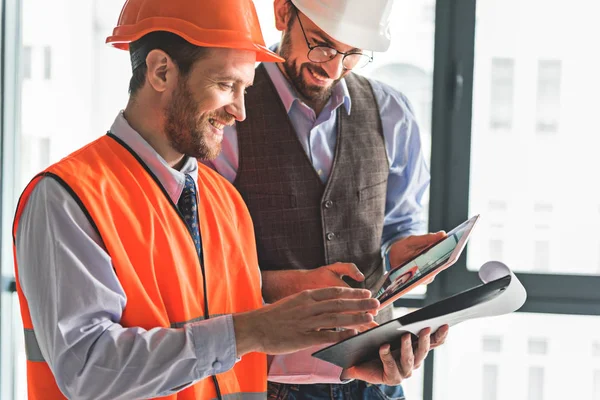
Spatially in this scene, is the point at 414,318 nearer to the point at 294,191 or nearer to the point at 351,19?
the point at 294,191

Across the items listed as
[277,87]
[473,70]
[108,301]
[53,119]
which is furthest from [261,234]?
[53,119]

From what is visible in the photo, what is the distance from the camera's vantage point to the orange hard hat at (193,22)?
1.32 metres

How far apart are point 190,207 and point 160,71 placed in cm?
29

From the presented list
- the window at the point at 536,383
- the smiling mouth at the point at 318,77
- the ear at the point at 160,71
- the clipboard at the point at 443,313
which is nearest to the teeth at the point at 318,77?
the smiling mouth at the point at 318,77

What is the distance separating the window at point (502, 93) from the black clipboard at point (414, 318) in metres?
1.43

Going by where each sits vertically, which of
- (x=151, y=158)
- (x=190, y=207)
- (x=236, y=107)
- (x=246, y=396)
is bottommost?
(x=246, y=396)

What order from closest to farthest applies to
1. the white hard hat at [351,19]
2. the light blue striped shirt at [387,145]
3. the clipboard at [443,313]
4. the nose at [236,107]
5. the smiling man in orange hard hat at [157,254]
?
the smiling man in orange hard hat at [157,254]
the clipboard at [443,313]
the nose at [236,107]
the white hard hat at [351,19]
the light blue striped shirt at [387,145]

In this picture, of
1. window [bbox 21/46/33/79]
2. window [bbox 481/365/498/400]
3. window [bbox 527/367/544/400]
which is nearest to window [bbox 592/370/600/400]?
window [bbox 527/367/544/400]

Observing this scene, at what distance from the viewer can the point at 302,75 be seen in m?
1.87

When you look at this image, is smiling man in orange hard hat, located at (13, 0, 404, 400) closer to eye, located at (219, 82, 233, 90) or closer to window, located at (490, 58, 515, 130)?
eye, located at (219, 82, 233, 90)

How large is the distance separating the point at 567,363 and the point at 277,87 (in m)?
1.68

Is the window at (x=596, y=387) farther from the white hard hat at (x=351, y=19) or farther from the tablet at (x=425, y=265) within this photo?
the white hard hat at (x=351, y=19)

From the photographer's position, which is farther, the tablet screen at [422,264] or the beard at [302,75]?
the beard at [302,75]

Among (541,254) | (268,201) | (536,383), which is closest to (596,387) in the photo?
(536,383)
